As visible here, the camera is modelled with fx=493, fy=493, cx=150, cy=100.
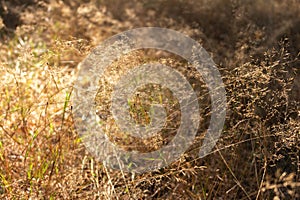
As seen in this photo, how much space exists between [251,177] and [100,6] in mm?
2085

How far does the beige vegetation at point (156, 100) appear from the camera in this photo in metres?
1.86

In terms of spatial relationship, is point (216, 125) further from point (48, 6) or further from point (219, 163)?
point (48, 6)

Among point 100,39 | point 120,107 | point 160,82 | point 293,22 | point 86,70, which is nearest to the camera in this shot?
point 120,107

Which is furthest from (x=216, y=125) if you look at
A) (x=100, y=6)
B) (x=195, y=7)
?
(x=100, y=6)

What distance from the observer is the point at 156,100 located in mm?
1990

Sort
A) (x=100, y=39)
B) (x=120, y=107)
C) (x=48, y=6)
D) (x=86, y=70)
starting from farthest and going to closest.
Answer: (x=48, y=6) < (x=100, y=39) < (x=86, y=70) < (x=120, y=107)

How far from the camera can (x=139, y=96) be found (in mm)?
1927

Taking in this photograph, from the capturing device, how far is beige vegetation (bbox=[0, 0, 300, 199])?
1861 millimetres

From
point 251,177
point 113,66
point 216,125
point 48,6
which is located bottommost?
point 251,177

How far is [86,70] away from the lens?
2.47 meters

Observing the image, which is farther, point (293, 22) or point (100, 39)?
point (100, 39)

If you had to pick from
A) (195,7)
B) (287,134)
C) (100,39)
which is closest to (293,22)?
(195,7)

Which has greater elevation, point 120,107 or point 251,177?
point 120,107

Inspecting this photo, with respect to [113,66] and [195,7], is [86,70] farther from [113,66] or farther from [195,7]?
[195,7]
